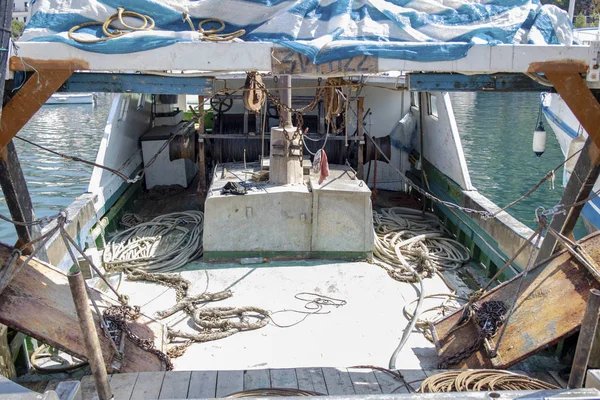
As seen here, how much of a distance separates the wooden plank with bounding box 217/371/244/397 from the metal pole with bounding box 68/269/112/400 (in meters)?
0.95

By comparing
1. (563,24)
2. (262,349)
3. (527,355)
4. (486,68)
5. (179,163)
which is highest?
(563,24)

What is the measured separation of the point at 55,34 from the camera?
3.98 metres

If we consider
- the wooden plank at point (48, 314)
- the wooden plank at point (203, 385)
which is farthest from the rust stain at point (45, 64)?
the wooden plank at point (203, 385)

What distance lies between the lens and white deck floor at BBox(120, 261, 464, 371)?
5.07 meters

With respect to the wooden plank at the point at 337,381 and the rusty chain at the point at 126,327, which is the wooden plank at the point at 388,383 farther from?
the rusty chain at the point at 126,327

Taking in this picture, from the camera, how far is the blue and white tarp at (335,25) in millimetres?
3959

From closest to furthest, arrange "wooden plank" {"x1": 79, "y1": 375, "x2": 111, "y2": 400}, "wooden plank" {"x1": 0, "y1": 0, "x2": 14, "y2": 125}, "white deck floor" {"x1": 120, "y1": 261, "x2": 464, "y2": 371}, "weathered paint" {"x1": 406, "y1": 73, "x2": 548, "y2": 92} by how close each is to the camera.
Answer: "wooden plank" {"x1": 0, "y1": 0, "x2": 14, "y2": 125}, "wooden plank" {"x1": 79, "y1": 375, "x2": 111, "y2": 400}, "weathered paint" {"x1": 406, "y1": 73, "x2": 548, "y2": 92}, "white deck floor" {"x1": 120, "y1": 261, "x2": 464, "y2": 371}

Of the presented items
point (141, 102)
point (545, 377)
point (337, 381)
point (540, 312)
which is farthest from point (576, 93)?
point (141, 102)

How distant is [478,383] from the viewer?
356cm

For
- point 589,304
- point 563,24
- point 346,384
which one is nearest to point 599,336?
point 589,304

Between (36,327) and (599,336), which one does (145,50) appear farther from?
(599,336)

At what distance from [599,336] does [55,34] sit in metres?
4.57

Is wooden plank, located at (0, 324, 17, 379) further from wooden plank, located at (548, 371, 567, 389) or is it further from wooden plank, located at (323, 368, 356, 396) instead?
wooden plank, located at (548, 371, 567, 389)

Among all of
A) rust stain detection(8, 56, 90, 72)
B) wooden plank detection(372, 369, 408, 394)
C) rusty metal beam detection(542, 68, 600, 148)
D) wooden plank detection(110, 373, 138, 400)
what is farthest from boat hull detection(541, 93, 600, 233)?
rust stain detection(8, 56, 90, 72)
